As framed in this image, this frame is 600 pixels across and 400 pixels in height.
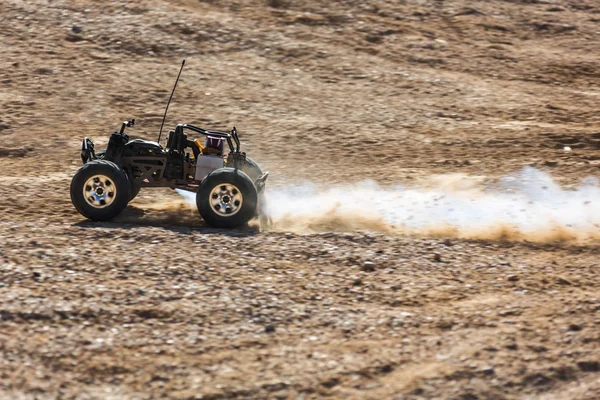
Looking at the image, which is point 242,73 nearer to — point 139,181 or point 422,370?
point 139,181

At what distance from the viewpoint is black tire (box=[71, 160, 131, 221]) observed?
34.3ft

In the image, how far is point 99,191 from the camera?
10586 mm

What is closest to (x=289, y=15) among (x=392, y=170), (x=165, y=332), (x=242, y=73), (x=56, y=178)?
(x=242, y=73)

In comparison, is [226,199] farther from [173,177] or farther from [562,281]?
[562,281]

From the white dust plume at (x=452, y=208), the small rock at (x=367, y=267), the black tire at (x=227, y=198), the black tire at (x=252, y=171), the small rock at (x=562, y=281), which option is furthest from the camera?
the black tire at (x=252, y=171)

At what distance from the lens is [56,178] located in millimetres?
13359

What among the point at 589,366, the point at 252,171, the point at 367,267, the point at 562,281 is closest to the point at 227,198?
the point at 252,171

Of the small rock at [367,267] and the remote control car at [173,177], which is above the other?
the remote control car at [173,177]

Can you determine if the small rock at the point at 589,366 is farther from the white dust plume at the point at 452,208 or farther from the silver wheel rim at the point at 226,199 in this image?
the silver wheel rim at the point at 226,199

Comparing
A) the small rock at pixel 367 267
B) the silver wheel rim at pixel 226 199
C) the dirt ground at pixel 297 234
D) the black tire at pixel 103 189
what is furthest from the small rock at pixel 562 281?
the black tire at pixel 103 189

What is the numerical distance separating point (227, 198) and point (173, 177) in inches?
37.6

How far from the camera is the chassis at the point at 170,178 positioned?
34.3 feet

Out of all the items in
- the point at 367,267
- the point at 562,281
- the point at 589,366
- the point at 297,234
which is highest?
the point at 297,234

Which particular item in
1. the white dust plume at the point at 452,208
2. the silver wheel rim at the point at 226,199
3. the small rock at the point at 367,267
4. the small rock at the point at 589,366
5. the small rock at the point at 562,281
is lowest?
the small rock at the point at 589,366
